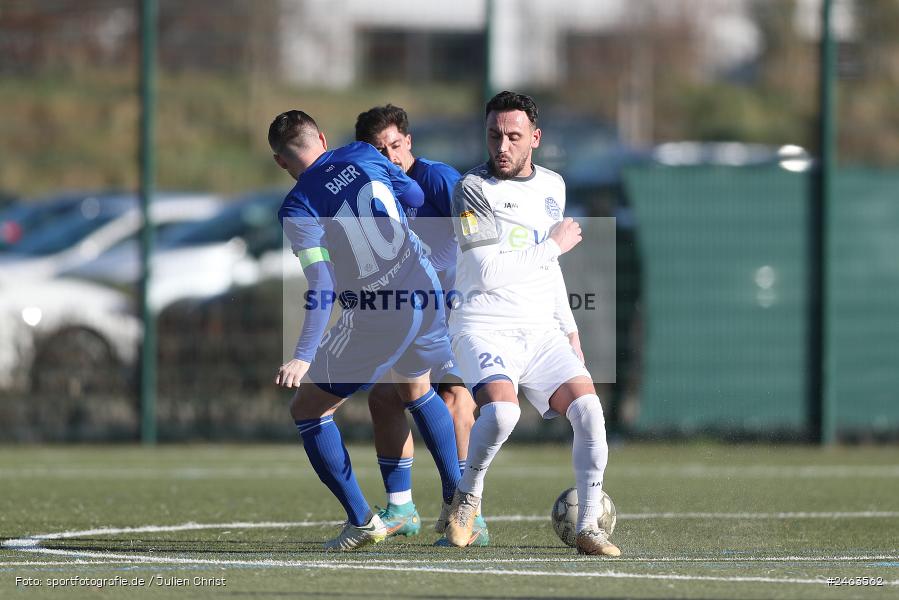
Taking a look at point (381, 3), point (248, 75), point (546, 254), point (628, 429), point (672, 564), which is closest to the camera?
point (672, 564)

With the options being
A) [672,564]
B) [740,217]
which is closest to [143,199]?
[740,217]

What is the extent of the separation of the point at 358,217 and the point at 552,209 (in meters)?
0.78

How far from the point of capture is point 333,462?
7.05 meters

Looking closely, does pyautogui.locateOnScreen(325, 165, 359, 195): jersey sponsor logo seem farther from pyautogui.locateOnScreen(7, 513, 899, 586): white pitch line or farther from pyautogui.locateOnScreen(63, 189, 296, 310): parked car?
pyautogui.locateOnScreen(63, 189, 296, 310): parked car

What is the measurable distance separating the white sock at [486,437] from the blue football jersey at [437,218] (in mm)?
913

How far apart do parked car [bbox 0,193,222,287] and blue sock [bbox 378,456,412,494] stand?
29.0ft

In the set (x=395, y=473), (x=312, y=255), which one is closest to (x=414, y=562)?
(x=395, y=473)

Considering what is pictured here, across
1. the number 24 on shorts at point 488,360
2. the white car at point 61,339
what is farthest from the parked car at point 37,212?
the number 24 on shorts at point 488,360

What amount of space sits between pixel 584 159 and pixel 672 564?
24.5ft

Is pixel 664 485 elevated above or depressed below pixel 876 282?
below

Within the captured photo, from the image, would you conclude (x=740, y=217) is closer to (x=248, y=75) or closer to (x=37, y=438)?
(x=37, y=438)

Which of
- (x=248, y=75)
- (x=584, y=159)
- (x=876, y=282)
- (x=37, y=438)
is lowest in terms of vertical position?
(x=37, y=438)

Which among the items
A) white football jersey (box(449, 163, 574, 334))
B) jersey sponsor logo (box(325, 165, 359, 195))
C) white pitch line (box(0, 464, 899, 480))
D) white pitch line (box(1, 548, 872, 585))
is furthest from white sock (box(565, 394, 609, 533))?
white pitch line (box(0, 464, 899, 480))

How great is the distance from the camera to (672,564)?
20.8 feet
